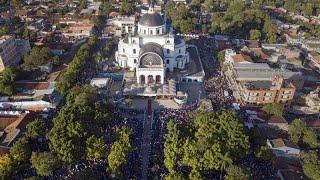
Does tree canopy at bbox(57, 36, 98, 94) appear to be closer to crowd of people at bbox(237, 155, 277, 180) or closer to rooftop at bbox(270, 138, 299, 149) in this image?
crowd of people at bbox(237, 155, 277, 180)

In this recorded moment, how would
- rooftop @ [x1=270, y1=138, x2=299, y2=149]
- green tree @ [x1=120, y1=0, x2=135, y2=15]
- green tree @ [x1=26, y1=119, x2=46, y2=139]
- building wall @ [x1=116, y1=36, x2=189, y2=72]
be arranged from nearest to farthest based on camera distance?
green tree @ [x1=26, y1=119, x2=46, y2=139] < rooftop @ [x1=270, y1=138, x2=299, y2=149] < building wall @ [x1=116, y1=36, x2=189, y2=72] < green tree @ [x1=120, y1=0, x2=135, y2=15]

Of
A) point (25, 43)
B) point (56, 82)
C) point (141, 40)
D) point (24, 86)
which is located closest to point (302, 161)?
point (141, 40)

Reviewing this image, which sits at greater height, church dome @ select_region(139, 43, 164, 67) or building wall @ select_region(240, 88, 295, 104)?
church dome @ select_region(139, 43, 164, 67)

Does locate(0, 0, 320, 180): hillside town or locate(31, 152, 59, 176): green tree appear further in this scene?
locate(0, 0, 320, 180): hillside town

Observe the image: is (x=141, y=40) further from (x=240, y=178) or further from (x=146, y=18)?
(x=240, y=178)

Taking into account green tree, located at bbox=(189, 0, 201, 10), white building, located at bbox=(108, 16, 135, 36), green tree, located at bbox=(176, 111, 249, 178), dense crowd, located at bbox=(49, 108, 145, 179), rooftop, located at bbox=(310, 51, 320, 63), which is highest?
green tree, located at bbox=(189, 0, 201, 10)

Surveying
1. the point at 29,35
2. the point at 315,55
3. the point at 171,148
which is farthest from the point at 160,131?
the point at 29,35

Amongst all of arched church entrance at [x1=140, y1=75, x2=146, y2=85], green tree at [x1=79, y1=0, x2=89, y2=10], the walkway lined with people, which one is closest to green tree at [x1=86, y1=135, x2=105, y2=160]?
the walkway lined with people
